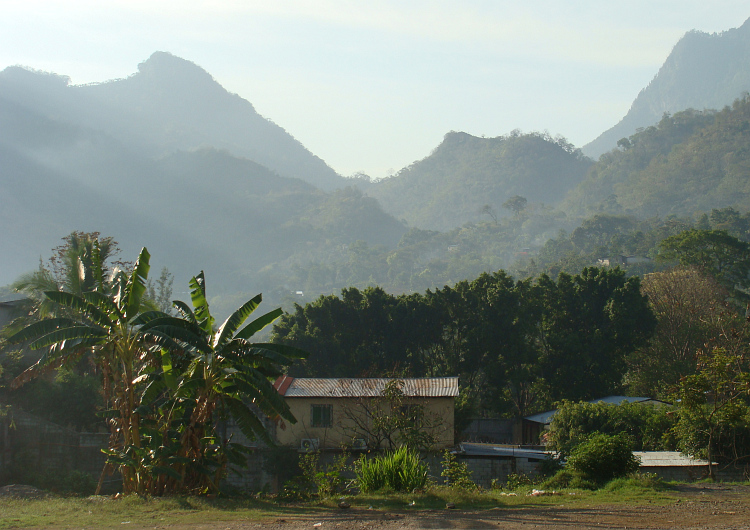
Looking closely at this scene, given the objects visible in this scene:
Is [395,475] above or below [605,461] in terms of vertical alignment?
below

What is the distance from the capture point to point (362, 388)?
2106 centimetres

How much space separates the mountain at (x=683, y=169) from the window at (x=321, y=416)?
11716 centimetres

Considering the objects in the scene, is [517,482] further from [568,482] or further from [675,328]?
[675,328]

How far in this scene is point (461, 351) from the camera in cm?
3362

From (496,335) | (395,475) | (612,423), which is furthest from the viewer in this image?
(496,335)

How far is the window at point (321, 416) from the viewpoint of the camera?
2133cm

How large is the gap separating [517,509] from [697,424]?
24.3 feet

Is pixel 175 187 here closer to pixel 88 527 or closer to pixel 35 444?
pixel 35 444

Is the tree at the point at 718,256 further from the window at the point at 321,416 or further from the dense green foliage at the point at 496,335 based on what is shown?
the window at the point at 321,416

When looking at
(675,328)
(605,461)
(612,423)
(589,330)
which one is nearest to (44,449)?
(605,461)

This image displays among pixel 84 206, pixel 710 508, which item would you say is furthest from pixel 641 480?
pixel 84 206

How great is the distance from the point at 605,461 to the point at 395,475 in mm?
4493

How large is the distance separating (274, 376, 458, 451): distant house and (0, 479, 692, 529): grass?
741cm

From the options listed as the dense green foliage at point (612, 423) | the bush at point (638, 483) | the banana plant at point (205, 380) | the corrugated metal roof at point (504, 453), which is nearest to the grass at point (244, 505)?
the bush at point (638, 483)
